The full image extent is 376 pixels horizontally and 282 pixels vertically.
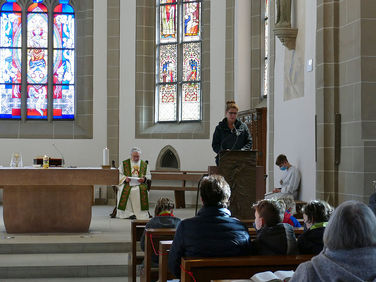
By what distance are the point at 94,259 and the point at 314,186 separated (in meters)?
3.32

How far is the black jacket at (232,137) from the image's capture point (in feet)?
28.3

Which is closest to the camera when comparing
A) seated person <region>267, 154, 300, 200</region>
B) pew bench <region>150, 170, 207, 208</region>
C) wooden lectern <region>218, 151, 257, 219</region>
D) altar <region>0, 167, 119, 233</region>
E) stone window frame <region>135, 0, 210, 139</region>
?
wooden lectern <region>218, 151, 257, 219</region>

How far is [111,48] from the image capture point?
640 inches

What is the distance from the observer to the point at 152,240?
19.4ft

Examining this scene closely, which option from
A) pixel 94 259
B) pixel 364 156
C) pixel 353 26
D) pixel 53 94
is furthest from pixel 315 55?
pixel 53 94

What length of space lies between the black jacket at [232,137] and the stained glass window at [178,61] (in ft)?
23.7

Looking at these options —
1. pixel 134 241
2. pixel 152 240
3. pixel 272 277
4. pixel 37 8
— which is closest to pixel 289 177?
Answer: pixel 134 241

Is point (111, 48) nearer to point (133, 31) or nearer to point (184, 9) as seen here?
point (133, 31)

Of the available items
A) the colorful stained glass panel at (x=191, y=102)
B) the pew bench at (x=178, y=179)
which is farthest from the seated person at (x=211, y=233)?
the colorful stained glass panel at (x=191, y=102)

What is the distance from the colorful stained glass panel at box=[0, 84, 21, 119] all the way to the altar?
6.45m

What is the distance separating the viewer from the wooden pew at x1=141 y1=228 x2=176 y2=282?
5.81 metres

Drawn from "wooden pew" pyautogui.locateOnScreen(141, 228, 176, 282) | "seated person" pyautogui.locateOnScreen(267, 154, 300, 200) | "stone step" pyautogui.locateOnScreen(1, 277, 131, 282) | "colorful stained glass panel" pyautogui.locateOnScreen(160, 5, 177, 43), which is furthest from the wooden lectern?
"colorful stained glass panel" pyautogui.locateOnScreen(160, 5, 177, 43)

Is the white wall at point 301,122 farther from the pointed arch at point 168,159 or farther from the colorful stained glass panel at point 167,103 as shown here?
the colorful stained glass panel at point 167,103

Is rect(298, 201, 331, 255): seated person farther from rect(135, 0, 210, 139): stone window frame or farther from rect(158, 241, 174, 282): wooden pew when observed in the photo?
rect(135, 0, 210, 139): stone window frame
